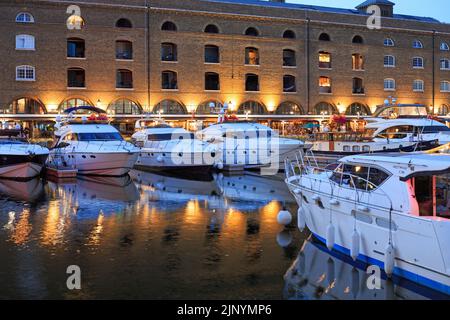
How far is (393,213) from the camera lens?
11.5 metres

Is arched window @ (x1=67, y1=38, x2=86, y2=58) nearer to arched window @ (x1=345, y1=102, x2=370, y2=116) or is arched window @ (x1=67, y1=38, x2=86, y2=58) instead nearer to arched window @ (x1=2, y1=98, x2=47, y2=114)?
arched window @ (x1=2, y1=98, x2=47, y2=114)

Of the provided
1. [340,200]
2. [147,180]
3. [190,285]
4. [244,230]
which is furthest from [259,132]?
[190,285]

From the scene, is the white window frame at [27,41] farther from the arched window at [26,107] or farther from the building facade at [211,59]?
the arched window at [26,107]

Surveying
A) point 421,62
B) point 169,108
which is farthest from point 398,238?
point 421,62

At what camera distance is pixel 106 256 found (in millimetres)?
13641

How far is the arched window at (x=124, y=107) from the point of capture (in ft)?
154

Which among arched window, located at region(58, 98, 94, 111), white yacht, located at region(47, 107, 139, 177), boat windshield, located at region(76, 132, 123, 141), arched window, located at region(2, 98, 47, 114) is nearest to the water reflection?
white yacht, located at region(47, 107, 139, 177)

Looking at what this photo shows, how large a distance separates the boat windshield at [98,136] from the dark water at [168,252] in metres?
7.81

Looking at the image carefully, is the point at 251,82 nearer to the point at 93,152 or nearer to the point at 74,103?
the point at 74,103

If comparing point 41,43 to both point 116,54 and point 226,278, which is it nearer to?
point 116,54

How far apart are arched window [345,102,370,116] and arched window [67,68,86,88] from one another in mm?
23700

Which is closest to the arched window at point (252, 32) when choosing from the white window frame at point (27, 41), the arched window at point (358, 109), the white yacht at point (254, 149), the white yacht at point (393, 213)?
the arched window at point (358, 109)

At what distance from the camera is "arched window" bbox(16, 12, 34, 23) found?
146ft
